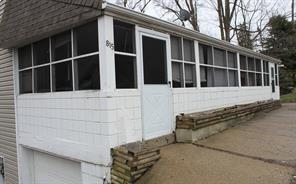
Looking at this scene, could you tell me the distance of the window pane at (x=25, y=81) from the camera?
828 centimetres

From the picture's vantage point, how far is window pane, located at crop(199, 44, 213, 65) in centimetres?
925

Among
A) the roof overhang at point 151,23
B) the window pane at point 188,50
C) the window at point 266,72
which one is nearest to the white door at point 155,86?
the roof overhang at point 151,23

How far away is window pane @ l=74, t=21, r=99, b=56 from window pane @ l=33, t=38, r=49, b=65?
55.3 inches

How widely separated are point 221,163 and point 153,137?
66.9 inches

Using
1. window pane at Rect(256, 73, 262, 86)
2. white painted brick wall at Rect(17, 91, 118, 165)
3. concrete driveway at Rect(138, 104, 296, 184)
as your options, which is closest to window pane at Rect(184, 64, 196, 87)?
concrete driveway at Rect(138, 104, 296, 184)

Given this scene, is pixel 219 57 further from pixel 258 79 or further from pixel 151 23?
pixel 258 79

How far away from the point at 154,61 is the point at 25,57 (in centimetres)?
401

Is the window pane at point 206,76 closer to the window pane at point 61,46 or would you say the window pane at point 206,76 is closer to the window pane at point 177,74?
the window pane at point 177,74

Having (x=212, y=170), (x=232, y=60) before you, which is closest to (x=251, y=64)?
(x=232, y=60)

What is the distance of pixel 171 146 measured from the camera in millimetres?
7094

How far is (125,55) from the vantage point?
6148 mm

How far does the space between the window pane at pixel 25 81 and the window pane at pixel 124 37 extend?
357cm

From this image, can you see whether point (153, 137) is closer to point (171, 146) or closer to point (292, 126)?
point (171, 146)

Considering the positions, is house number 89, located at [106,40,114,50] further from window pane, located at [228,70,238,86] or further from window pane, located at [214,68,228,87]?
window pane, located at [228,70,238,86]
